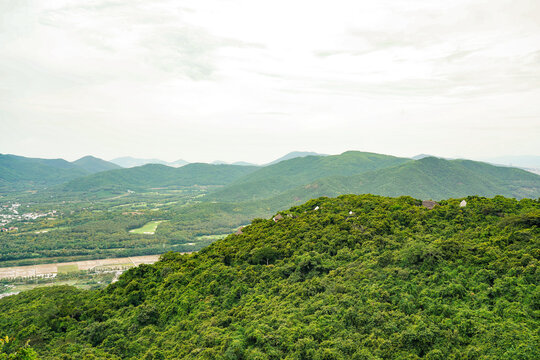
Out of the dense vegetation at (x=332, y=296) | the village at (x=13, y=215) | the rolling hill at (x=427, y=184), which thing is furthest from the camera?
the rolling hill at (x=427, y=184)

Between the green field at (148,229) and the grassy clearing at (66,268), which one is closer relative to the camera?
the grassy clearing at (66,268)

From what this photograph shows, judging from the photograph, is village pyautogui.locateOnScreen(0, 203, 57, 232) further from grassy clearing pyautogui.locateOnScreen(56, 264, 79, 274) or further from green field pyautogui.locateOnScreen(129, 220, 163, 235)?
grassy clearing pyautogui.locateOnScreen(56, 264, 79, 274)

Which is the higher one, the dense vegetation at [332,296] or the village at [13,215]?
the dense vegetation at [332,296]

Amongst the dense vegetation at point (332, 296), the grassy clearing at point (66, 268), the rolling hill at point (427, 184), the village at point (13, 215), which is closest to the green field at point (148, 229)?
the grassy clearing at point (66, 268)

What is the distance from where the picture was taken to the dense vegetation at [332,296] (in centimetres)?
1427

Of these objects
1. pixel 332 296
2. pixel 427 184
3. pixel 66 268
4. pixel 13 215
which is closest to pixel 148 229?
pixel 66 268

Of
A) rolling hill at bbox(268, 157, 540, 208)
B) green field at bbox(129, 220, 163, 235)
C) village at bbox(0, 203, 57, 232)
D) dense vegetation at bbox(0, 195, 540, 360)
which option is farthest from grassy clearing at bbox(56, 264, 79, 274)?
rolling hill at bbox(268, 157, 540, 208)

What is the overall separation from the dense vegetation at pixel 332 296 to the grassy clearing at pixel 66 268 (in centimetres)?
5219

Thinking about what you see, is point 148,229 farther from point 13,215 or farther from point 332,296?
point 332,296

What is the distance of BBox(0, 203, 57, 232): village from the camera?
12431cm

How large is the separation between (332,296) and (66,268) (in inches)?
3427

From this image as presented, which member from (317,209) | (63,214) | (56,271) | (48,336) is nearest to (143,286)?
(48,336)

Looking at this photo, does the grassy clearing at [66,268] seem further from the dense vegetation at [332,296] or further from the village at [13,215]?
the village at [13,215]

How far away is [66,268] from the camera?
3159 inches
